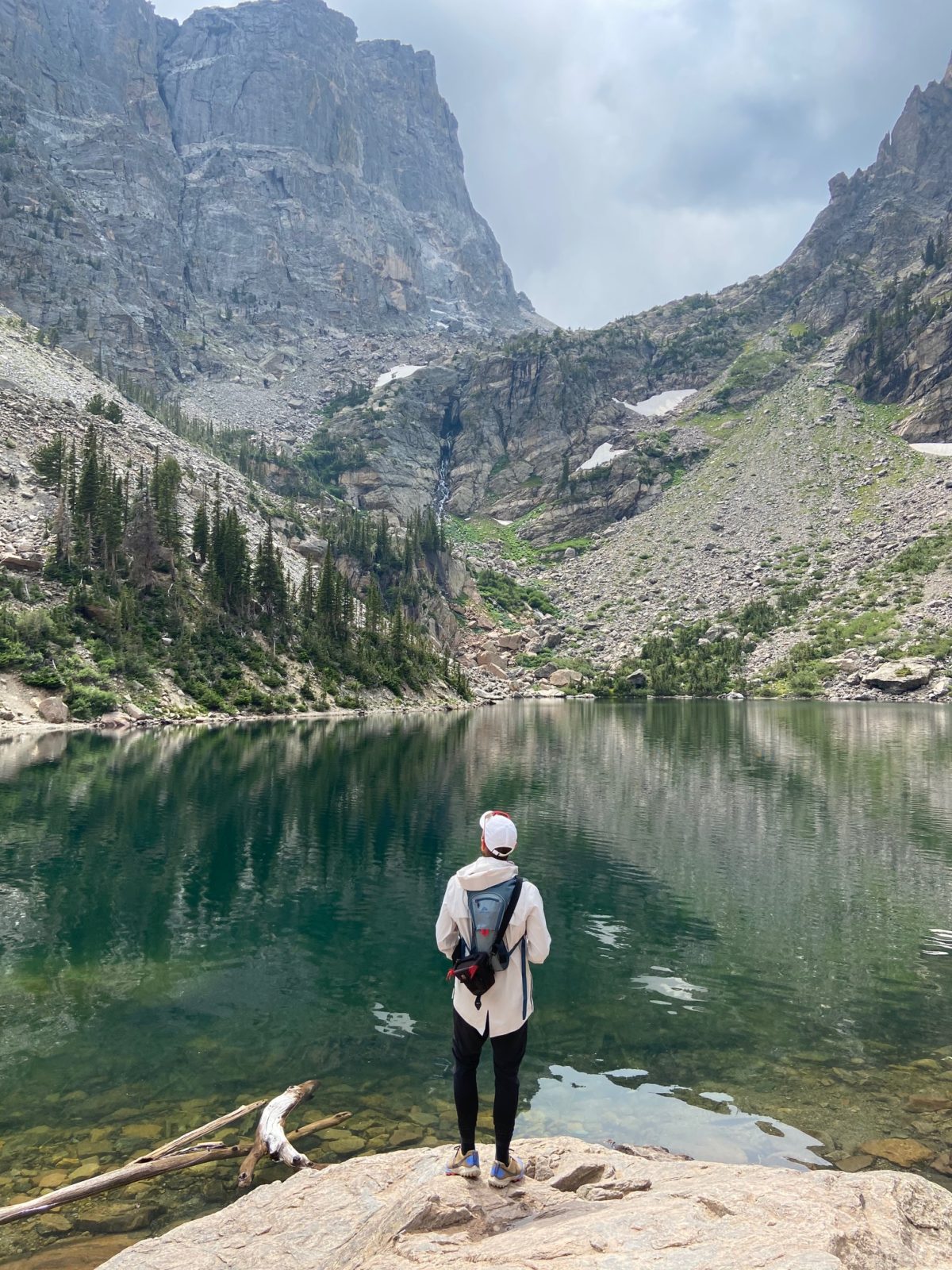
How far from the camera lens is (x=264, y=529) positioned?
12069 centimetres

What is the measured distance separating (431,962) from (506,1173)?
9.83 metres

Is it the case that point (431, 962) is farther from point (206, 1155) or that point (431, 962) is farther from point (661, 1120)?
point (206, 1155)

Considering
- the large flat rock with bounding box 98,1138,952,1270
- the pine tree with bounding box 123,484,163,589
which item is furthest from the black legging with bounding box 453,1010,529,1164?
the pine tree with bounding box 123,484,163,589

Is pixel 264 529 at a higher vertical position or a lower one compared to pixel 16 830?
higher

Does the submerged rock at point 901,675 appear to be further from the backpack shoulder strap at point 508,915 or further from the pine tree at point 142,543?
the backpack shoulder strap at point 508,915

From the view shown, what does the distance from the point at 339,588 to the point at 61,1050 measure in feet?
322

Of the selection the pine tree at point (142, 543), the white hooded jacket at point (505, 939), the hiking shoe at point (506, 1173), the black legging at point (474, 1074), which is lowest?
the hiking shoe at point (506, 1173)

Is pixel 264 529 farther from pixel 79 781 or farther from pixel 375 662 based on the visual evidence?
pixel 79 781

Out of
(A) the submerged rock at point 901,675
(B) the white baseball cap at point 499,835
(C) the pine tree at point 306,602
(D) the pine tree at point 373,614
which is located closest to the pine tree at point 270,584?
(C) the pine tree at point 306,602

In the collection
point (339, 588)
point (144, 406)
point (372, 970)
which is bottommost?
point (372, 970)

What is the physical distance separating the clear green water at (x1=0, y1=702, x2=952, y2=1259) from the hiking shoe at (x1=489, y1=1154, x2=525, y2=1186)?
321cm

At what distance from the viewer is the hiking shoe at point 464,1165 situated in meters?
6.82

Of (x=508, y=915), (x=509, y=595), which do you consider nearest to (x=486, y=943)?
(x=508, y=915)

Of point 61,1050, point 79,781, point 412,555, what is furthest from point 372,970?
point 412,555
